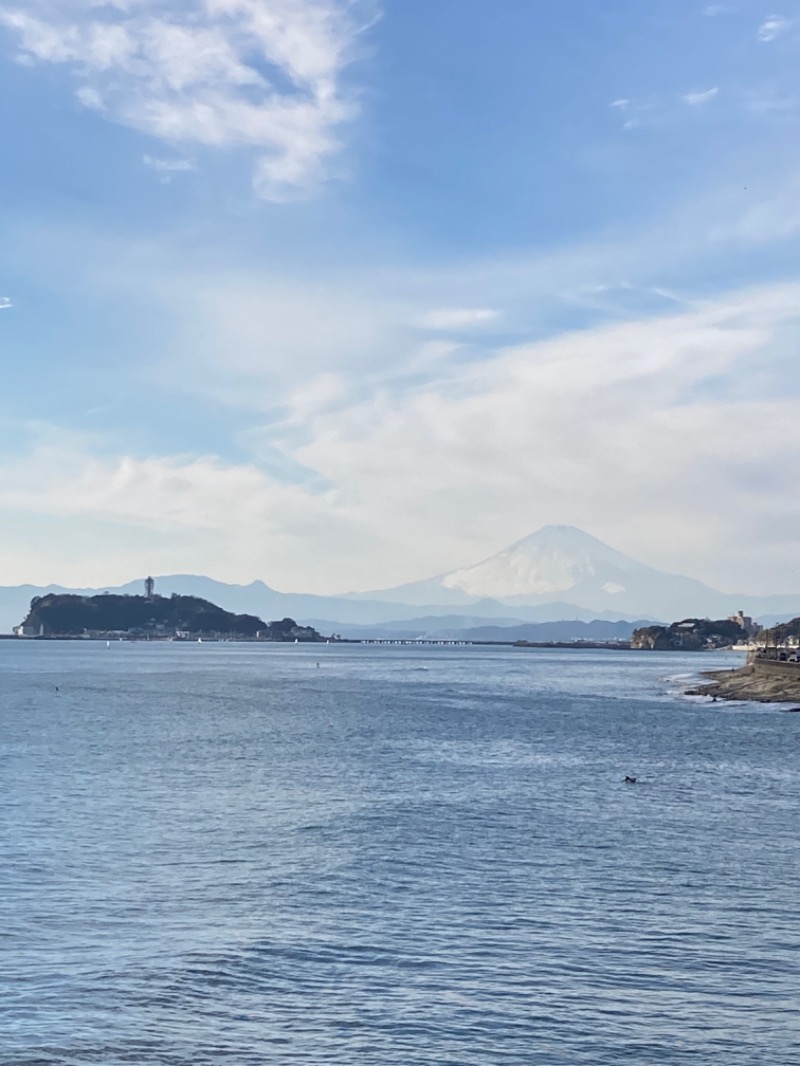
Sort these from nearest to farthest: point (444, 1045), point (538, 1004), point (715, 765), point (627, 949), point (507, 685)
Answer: point (444, 1045)
point (538, 1004)
point (627, 949)
point (715, 765)
point (507, 685)

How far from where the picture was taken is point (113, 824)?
41.9 m

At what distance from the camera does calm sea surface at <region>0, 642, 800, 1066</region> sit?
2105cm

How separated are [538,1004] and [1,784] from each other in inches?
1441

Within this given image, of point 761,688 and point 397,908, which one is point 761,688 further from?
point 397,908

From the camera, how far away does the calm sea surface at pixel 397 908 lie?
69.1ft

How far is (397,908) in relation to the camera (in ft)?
97.5

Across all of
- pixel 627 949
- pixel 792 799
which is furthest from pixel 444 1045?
pixel 792 799

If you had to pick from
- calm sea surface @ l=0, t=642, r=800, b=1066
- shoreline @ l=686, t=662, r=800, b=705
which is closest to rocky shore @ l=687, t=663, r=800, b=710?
shoreline @ l=686, t=662, r=800, b=705

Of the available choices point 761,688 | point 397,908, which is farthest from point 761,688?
point 397,908

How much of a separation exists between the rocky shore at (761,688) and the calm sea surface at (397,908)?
174 ft

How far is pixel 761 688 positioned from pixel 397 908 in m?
105

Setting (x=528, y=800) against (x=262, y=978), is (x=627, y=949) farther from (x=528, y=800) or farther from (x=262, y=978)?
(x=528, y=800)

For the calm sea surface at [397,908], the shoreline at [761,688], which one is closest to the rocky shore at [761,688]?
the shoreline at [761,688]

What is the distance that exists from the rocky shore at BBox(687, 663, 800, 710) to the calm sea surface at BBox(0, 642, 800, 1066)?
5315 centimetres
